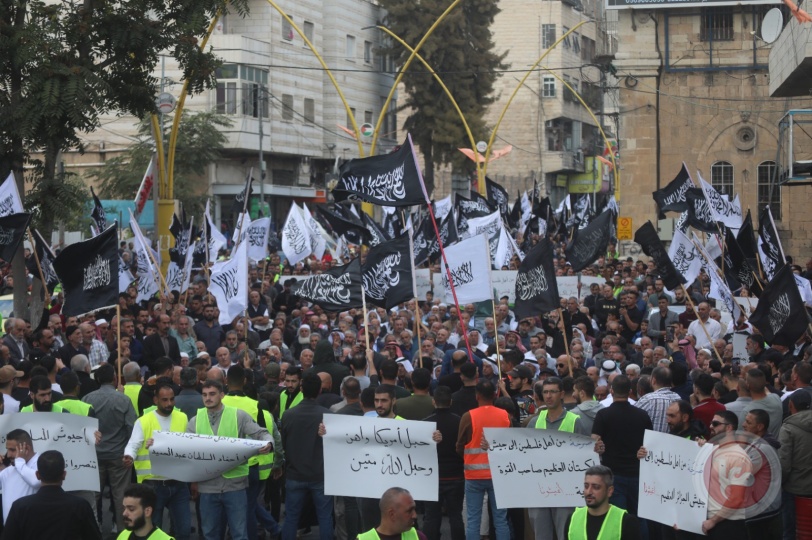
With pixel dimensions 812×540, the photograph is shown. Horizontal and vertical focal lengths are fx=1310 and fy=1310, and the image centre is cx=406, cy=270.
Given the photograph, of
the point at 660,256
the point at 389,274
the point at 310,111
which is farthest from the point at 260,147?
the point at 389,274

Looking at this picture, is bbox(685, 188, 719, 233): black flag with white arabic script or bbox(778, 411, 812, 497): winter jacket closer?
bbox(778, 411, 812, 497): winter jacket

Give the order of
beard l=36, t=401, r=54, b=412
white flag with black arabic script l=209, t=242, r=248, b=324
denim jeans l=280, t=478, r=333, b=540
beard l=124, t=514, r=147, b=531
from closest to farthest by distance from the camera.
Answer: beard l=124, t=514, r=147, b=531, beard l=36, t=401, r=54, b=412, denim jeans l=280, t=478, r=333, b=540, white flag with black arabic script l=209, t=242, r=248, b=324

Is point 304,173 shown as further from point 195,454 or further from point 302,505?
point 195,454

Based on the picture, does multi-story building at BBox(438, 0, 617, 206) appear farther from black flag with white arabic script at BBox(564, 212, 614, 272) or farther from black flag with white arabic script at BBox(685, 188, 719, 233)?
black flag with white arabic script at BBox(564, 212, 614, 272)

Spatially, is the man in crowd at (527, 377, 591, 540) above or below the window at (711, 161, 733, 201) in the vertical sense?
below

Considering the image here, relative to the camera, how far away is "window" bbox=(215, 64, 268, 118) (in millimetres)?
51031

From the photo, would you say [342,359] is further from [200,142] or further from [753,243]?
[200,142]

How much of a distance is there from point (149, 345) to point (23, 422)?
5719mm

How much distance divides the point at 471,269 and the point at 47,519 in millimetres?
8013

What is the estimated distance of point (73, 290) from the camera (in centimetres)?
1316

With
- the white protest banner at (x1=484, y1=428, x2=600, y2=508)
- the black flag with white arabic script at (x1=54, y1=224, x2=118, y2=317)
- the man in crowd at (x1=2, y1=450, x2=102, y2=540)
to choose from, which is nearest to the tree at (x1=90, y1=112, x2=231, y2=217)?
the black flag with white arabic script at (x1=54, y1=224, x2=118, y2=317)

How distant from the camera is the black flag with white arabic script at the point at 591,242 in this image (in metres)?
20.5

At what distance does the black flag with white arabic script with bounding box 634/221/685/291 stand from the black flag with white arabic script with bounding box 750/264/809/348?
3277 millimetres

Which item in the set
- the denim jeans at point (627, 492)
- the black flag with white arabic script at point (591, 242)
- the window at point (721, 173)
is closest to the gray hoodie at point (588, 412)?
the denim jeans at point (627, 492)
